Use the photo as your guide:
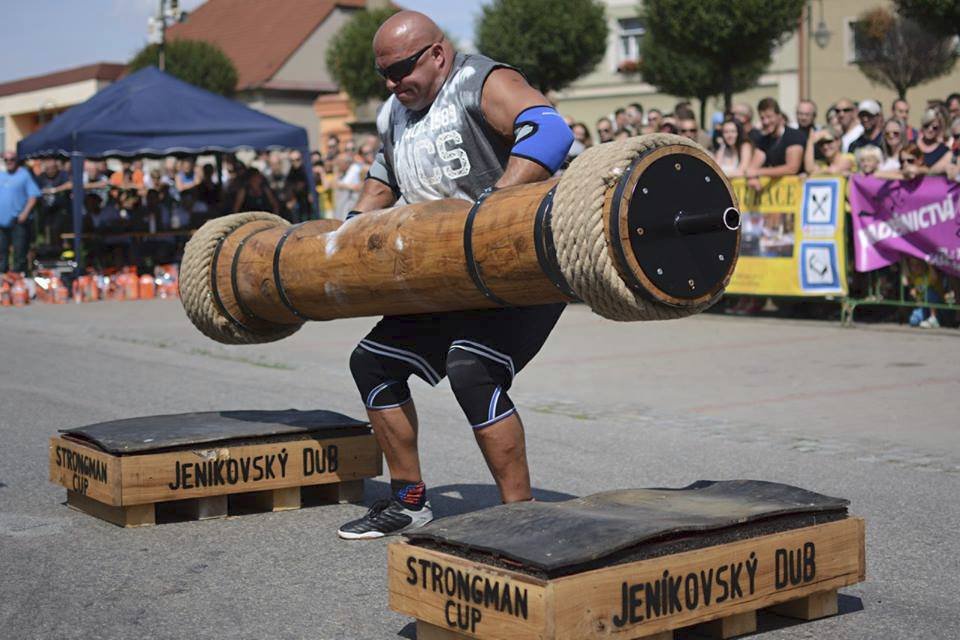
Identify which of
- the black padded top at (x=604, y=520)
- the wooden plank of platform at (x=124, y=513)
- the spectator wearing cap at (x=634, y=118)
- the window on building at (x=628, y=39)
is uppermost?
the window on building at (x=628, y=39)

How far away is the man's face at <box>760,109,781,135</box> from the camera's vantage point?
1384cm

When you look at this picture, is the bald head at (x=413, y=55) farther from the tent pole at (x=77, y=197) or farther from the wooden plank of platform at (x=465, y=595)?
the tent pole at (x=77, y=197)

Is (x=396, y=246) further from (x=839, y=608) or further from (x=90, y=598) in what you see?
(x=839, y=608)

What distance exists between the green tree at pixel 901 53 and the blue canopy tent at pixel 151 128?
1957 cm

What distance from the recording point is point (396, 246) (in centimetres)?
475

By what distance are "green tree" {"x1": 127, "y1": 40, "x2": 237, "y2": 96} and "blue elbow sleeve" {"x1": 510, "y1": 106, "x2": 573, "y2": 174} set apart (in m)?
48.0

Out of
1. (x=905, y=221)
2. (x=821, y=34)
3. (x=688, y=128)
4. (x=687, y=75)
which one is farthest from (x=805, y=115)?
(x=821, y=34)

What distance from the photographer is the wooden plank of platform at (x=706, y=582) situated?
368 centimetres

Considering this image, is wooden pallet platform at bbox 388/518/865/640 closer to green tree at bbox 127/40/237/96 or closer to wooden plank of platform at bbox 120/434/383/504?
wooden plank of platform at bbox 120/434/383/504

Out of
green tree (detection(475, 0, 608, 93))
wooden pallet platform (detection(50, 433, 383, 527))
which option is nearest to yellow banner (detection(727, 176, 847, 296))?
wooden pallet platform (detection(50, 433, 383, 527))

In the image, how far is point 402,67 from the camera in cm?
502

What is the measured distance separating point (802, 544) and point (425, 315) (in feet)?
5.57

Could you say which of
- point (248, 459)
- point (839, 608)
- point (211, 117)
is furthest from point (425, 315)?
point (211, 117)

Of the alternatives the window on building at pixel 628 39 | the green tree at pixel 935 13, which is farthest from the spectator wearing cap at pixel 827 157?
the window on building at pixel 628 39
